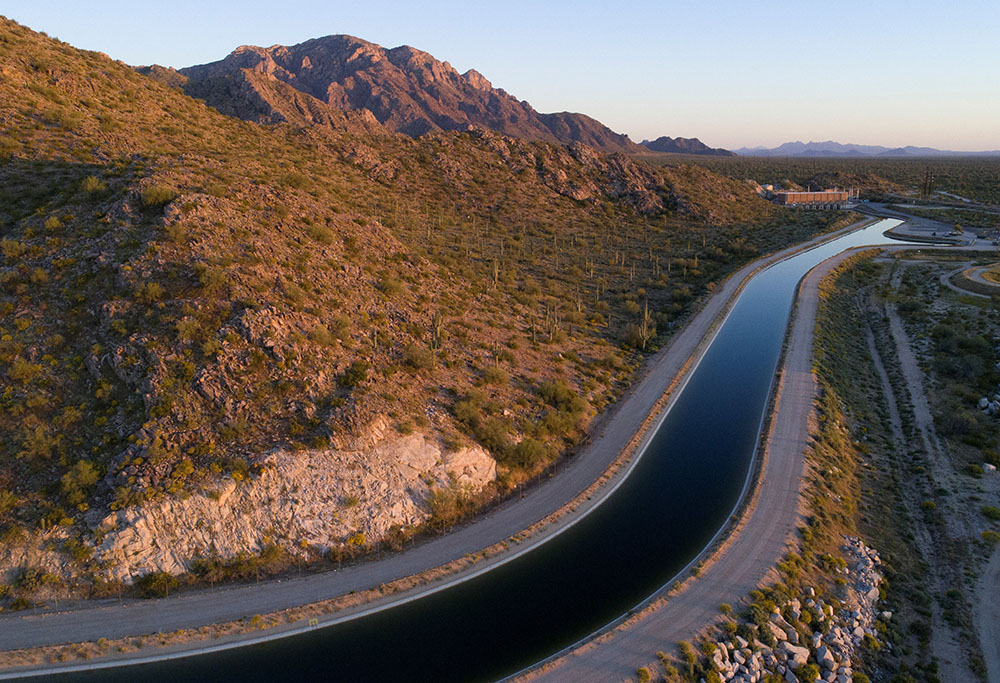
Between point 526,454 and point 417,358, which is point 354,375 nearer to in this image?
point 417,358

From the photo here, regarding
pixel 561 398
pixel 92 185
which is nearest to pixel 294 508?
pixel 561 398

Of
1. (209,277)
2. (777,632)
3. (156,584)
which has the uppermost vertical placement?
(209,277)

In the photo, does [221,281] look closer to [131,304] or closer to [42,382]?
[131,304]

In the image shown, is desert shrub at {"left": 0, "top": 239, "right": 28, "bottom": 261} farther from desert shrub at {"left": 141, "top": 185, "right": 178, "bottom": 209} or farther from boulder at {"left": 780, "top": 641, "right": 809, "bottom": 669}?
boulder at {"left": 780, "top": 641, "right": 809, "bottom": 669}

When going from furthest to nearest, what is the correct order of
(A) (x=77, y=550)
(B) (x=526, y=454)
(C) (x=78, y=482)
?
(B) (x=526, y=454), (C) (x=78, y=482), (A) (x=77, y=550)

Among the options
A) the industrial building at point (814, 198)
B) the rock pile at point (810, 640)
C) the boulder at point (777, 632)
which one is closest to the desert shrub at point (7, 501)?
the rock pile at point (810, 640)
